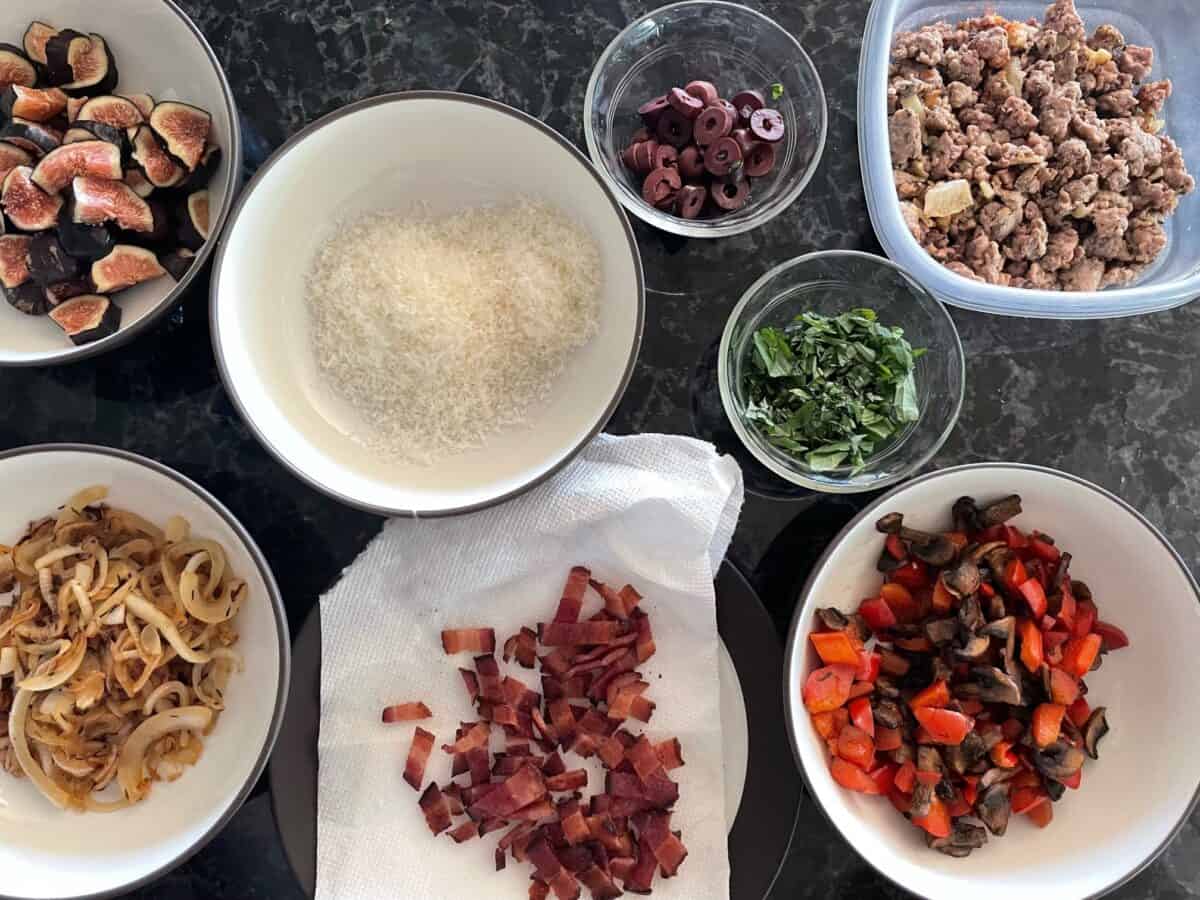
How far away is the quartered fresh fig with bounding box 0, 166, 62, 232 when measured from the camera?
66.9 inches

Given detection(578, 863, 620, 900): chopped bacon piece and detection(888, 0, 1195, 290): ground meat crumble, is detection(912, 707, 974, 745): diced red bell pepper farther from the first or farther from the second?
detection(888, 0, 1195, 290): ground meat crumble

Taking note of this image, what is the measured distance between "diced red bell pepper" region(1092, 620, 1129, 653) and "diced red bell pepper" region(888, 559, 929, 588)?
340 mm

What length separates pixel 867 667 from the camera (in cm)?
177

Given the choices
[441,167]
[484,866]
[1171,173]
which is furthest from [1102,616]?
[441,167]

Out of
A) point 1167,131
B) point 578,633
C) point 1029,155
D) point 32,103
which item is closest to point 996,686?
point 578,633

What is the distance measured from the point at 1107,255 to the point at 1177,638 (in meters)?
0.74

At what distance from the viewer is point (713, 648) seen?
1.83 meters

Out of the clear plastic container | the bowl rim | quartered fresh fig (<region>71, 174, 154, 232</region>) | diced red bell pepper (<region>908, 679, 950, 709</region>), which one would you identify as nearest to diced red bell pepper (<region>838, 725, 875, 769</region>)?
diced red bell pepper (<region>908, 679, 950, 709</region>)

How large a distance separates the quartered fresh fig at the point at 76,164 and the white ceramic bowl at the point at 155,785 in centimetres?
46

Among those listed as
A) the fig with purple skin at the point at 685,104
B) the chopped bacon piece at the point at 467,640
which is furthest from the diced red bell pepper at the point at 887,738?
the fig with purple skin at the point at 685,104

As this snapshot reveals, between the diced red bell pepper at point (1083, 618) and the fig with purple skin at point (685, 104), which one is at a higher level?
the fig with purple skin at point (685, 104)

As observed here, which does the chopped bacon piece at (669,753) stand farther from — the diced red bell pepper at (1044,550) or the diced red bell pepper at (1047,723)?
the diced red bell pepper at (1044,550)

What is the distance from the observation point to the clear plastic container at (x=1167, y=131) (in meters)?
1.79

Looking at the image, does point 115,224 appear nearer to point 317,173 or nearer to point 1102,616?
point 317,173
